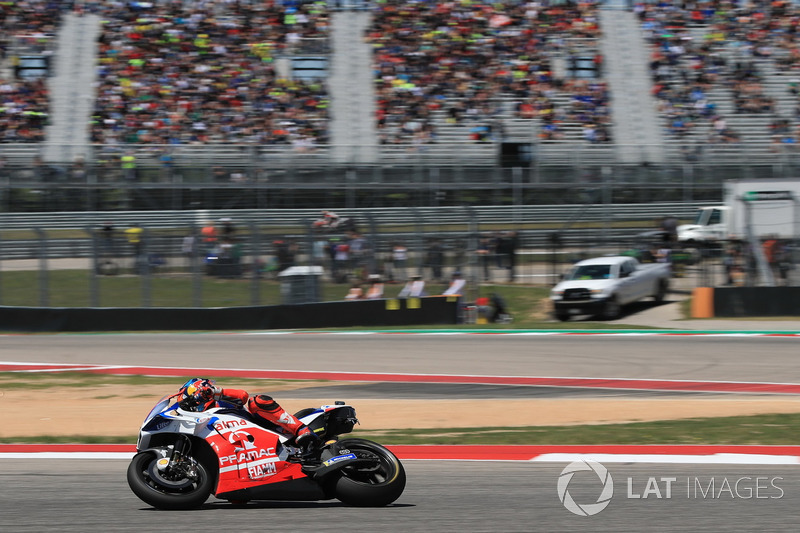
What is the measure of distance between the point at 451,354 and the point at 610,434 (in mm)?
6006

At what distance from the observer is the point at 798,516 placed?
6371 mm

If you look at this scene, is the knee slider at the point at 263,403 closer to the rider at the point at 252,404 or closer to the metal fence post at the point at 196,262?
the rider at the point at 252,404

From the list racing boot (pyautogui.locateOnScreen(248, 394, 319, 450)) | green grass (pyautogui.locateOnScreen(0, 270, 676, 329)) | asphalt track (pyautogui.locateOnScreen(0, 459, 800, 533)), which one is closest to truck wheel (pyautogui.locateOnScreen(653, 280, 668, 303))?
green grass (pyautogui.locateOnScreen(0, 270, 676, 329))

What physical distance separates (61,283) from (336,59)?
50.5ft

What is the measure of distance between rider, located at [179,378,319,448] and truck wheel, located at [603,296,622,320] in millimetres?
14885

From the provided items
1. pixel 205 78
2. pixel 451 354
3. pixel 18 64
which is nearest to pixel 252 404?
pixel 451 354

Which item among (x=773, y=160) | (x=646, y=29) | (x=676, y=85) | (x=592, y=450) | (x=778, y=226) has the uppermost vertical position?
(x=646, y=29)

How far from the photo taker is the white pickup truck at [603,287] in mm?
20484

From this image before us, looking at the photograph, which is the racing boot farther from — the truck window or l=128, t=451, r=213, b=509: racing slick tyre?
the truck window

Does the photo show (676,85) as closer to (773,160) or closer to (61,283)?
(773,160)

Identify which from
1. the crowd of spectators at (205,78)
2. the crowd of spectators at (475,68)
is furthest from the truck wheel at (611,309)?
the crowd of spectators at (205,78)

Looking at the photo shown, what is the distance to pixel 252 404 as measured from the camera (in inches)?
255

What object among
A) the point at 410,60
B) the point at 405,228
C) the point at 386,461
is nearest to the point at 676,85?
the point at 410,60

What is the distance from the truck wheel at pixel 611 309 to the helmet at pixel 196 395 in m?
15.1
